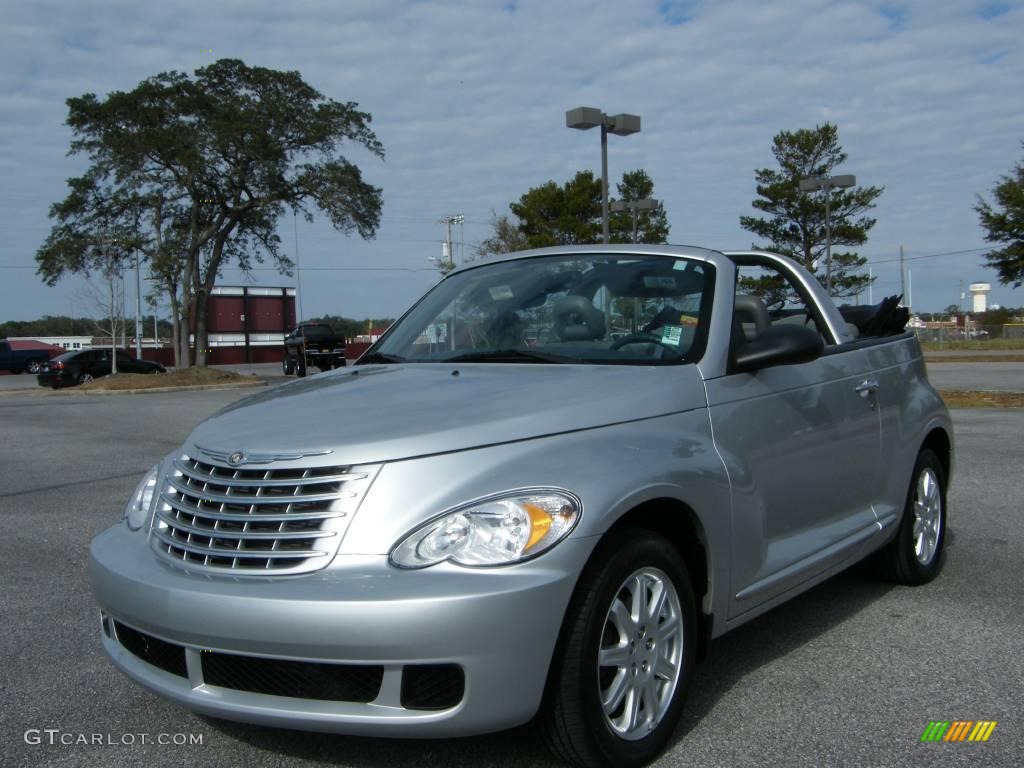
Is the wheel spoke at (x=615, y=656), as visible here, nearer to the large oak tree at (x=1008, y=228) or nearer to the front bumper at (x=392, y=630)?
the front bumper at (x=392, y=630)

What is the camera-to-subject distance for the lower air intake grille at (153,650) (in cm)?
293

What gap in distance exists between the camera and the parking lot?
125 inches

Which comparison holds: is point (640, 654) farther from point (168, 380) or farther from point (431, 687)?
point (168, 380)

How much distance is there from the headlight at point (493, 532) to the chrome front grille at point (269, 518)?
0.21m

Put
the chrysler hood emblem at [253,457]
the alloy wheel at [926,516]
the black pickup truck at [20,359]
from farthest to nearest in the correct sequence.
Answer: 1. the black pickup truck at [20,359]
2. the alloy wheel at [926,516]
3. the chrysler hood emblem at [253,457]

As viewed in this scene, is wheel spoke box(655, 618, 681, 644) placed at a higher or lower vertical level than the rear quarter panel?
lower

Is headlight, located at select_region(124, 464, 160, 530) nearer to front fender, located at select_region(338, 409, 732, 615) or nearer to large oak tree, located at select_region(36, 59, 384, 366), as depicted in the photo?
front fender, located at select_region(338, 409, 732, 615)

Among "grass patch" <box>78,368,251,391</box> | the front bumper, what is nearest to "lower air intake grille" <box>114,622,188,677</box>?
the front bumper

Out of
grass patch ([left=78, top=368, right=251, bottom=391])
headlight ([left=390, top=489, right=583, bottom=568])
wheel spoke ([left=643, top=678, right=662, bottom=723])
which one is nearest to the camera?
headlight ([left=390, top=489, right=583, bottom=568])

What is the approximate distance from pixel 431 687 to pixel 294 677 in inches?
14.8

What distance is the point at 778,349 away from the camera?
372 cm

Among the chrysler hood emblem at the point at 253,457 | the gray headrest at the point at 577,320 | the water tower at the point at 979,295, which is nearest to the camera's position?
the chrysler hood emblem at the point at 253,457

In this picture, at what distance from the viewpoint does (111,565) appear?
10.4 feet

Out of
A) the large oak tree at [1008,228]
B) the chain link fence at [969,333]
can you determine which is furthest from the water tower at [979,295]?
the large oak tree at [1008,228]
